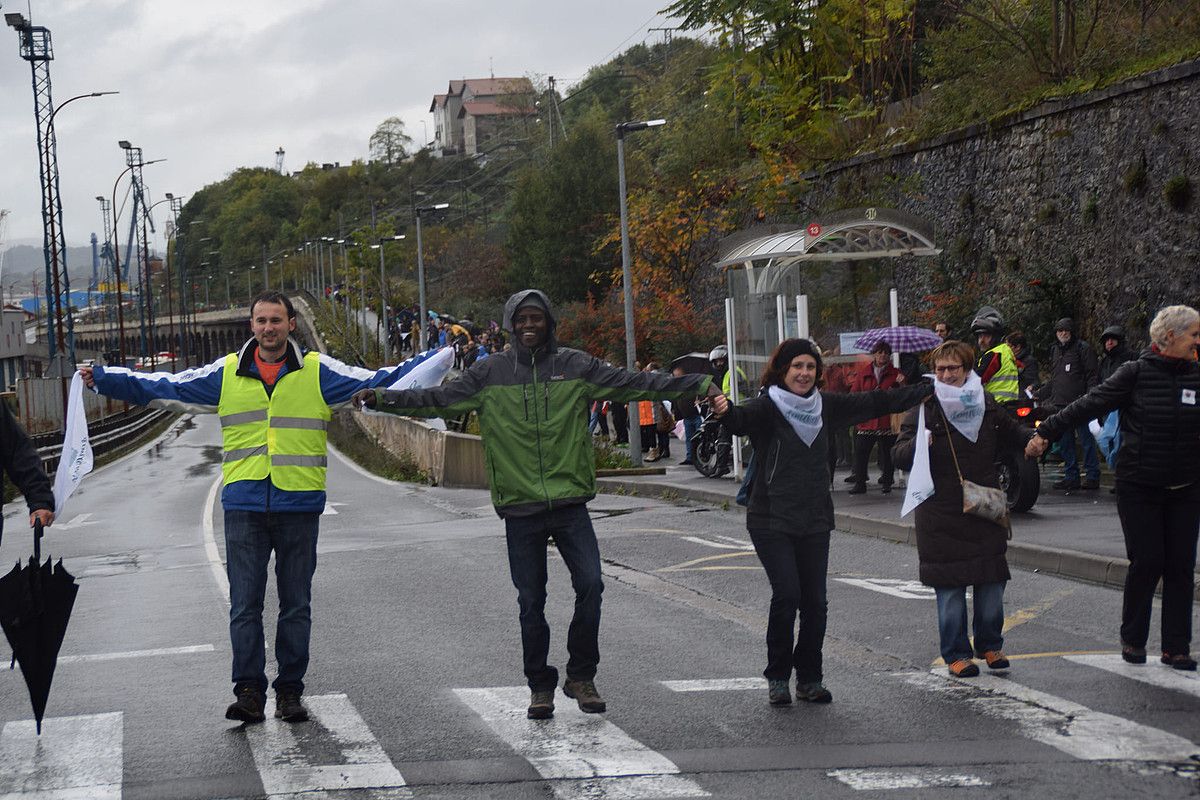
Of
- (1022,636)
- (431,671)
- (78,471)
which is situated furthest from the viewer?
(1022,636)

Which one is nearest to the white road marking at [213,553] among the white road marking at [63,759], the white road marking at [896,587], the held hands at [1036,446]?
the white road marking at [63,759]

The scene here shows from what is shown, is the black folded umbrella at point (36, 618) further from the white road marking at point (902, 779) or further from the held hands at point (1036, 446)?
the held hands at point (1036, 446)

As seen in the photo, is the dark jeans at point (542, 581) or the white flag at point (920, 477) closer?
the dark jeans at point (542, 581)

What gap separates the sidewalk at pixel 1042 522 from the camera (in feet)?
37.6

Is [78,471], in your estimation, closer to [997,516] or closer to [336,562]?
[997,516]

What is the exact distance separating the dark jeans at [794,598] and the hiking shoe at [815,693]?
2cm

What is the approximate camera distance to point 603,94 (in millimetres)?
117312

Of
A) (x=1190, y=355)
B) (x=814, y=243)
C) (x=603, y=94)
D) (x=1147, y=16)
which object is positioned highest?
(x=603, y=94)

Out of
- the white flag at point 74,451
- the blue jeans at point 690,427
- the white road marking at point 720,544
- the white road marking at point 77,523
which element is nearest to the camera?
the white flag at point 74,451

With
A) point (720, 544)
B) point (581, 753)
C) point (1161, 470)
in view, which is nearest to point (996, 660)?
point (1161, 470)

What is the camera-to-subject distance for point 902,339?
17438 millimetres

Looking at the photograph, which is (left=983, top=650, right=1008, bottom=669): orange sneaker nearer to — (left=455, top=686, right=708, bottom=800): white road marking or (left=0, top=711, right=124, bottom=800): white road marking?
(left=455, top=686, right=708, bottom=800): white road marking

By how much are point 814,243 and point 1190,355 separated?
10.7 m

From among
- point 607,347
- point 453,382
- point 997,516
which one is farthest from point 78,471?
point 607,347
